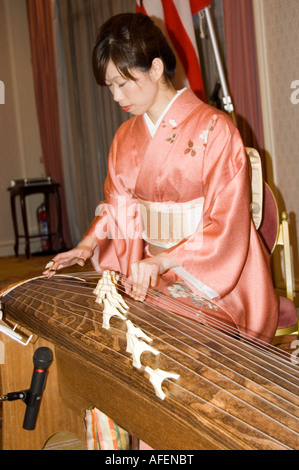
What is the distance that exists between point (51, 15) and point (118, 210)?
14.3 feet

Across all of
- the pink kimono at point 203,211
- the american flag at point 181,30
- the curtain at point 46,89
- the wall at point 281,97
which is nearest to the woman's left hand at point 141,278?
the pink kimono at point 203,211

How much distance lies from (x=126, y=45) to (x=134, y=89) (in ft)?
0.38

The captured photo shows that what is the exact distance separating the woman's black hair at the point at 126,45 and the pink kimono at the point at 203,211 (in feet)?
0.62

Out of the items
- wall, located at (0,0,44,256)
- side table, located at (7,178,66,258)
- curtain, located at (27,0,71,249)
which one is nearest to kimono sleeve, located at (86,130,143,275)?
side table, located at (7,178,66,258)

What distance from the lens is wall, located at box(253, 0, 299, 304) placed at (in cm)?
299

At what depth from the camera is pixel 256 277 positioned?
1383 mm

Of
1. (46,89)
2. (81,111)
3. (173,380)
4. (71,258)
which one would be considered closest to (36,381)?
(173,380)

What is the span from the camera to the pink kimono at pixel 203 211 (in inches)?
50.8

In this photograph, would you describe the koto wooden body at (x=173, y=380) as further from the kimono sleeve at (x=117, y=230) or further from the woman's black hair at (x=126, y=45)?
the woman's black hair at (x=126, y=45)

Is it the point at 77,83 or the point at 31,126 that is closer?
the point at 77,83

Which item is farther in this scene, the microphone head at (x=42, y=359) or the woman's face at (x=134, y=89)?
the woman's face at (x=134, y=89)

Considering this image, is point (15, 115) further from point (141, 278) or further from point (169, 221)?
point (141, 278)
